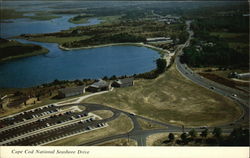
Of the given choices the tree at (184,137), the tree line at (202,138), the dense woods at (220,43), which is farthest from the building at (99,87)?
the dense woods at (220,43)

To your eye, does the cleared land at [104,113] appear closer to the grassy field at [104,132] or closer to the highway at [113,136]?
the highway at [113,136]

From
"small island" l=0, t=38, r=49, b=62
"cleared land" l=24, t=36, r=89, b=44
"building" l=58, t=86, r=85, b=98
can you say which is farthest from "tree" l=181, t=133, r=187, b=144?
"cleared land" l=24, t=36, r=89, b=44

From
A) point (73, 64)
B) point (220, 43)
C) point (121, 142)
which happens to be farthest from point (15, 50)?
point (121, 142)

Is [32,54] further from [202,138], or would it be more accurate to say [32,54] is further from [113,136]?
[202,138]

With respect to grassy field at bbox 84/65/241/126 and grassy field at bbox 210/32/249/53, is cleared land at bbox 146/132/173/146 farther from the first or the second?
grassy field at bbox 210/32/249/53

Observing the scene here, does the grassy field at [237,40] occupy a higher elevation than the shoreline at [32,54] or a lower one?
higher

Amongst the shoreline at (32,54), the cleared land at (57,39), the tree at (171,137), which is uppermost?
the cleared land at (57,39)
